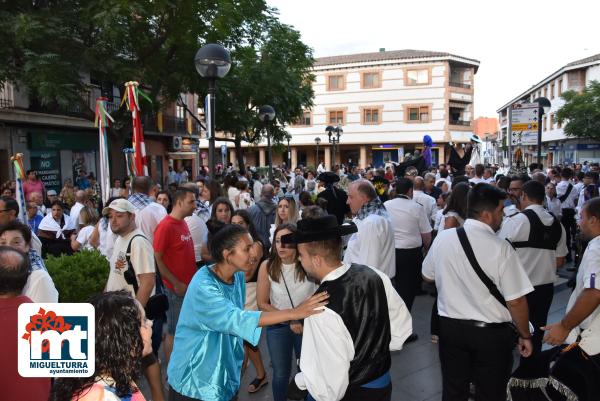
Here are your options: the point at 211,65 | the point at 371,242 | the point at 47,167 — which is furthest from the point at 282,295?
the point at 47,167

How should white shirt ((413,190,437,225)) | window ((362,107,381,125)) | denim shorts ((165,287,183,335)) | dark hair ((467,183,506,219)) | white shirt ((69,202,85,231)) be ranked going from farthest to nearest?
Answer: 1. window ((362,107,381,125))
2. white shirt ((413,190,437,225))
3. white shirt ((69,202,85,231))
4. denim shorts ((165,287,183,335))
5. dark hair ((467,183,506,219))

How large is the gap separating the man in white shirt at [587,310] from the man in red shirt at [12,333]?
10.8ft

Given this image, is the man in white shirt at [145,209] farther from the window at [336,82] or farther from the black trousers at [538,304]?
the window at [336,82]

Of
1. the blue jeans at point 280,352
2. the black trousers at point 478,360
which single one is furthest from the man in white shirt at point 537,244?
the blue jeans at point 280,352

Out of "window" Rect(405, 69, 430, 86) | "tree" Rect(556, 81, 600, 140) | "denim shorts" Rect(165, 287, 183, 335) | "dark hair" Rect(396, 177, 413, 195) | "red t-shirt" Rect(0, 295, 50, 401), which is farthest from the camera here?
"window" Rect(405, 69, 430, 86)

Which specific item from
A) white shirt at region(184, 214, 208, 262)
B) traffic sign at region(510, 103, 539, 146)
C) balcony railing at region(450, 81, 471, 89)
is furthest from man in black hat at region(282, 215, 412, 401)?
balcony railing at region(450, 81, 471, 89)

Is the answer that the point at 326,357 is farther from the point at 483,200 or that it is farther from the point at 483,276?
the point at 483,200

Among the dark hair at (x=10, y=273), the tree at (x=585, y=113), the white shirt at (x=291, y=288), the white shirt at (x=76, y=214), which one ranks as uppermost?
the tree at (x=585, y=113)

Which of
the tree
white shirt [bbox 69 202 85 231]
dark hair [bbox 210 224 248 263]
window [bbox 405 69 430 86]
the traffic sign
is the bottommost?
white shirt [bbox 69 202 85 231]

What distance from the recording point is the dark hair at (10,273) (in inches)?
103

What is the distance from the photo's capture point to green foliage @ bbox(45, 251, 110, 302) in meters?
5.07

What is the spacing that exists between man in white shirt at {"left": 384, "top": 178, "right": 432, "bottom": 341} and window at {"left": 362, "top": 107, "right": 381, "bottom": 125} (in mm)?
40675

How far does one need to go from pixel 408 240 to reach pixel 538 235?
5.70 feet

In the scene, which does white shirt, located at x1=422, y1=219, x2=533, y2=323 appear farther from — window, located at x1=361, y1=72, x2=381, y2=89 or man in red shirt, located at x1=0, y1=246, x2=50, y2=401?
window, located at x1=361, y1=72, x2=381, y2=89
